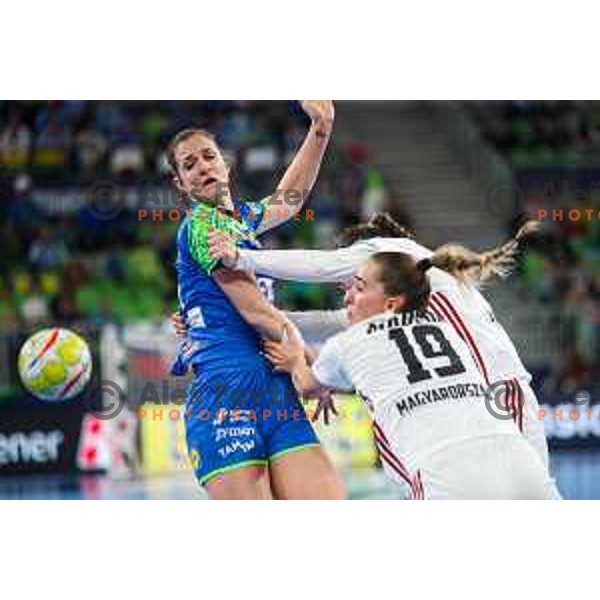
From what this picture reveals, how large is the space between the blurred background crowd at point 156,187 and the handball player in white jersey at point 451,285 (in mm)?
2049

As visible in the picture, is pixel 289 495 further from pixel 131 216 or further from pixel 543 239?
pixel 543 239

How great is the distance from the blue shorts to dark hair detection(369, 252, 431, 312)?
728 mm

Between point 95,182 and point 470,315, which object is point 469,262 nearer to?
point 470,315

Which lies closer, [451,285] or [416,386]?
→ [416,386]

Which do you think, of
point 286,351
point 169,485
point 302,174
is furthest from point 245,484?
point 169,485

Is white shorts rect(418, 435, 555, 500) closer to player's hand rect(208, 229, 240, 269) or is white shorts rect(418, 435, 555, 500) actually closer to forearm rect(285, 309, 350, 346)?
forearm rect(285, 309, 350, 346)

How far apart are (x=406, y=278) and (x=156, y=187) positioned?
115 inches

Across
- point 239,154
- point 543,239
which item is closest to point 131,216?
point 239,154

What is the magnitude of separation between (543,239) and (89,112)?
3735 millimetres

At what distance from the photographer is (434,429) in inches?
273

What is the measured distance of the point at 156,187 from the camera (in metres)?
A: 9.84

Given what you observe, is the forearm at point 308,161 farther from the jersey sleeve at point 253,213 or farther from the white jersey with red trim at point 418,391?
the white jersey with red trim at point 418,391

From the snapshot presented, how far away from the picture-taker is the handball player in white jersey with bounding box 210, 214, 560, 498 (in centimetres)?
752

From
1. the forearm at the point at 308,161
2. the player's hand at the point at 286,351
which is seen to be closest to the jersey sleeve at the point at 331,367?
the player's hand at the point at 286,351
